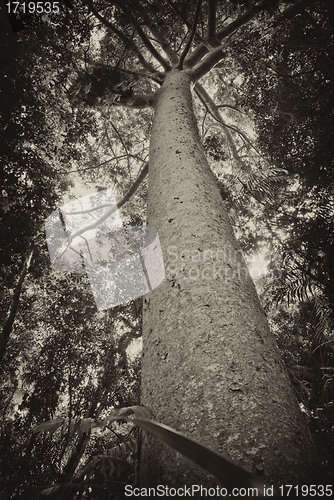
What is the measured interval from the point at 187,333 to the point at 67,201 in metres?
7.12

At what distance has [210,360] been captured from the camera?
969mm

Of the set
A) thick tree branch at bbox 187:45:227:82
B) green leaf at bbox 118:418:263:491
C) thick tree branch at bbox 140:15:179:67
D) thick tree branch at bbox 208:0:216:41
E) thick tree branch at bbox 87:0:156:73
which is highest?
thick tree branch at bbox 140:15:179:67

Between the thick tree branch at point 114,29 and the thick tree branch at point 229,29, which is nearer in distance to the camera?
the thick tree branch at point 114,29

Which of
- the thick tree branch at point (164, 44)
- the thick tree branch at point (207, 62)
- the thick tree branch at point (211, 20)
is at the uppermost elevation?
the thick tree branch at point (164, 44)

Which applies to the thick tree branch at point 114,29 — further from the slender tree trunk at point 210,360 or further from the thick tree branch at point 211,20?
the slender tree trunk at point 210,360

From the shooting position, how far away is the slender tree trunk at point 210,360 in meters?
0.76

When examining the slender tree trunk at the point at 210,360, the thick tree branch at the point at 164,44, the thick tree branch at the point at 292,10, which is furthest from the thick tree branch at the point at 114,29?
the slender tree trunk at the point at 210,360

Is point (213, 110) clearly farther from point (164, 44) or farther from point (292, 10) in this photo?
point (292, 10)

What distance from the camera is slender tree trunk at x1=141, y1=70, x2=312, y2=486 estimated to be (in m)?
0.76

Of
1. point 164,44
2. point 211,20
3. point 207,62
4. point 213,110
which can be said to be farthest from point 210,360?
point 213,110

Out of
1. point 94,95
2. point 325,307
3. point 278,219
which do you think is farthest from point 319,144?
point 94,95

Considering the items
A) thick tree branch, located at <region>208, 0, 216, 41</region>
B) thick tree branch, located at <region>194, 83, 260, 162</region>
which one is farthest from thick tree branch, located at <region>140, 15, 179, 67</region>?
thick tree branch, located at <region>194, 83, 260, 162</region>

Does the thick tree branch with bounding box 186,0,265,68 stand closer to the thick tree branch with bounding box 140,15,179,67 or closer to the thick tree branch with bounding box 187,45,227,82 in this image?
the thick tree branch with bounding box 187,45,227,82

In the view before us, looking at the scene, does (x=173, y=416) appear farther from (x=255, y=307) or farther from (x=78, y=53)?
(x=78, y=53)
